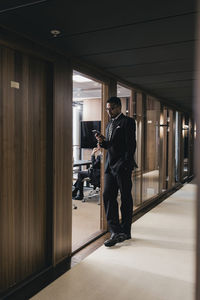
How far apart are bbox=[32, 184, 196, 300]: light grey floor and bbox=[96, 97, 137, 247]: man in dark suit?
24cm

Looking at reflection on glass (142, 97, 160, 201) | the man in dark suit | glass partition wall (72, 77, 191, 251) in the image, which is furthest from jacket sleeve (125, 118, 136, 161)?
reflection on glass (142, 97, 160, 201)

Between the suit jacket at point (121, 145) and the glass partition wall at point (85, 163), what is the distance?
74cm

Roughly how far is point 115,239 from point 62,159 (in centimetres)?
119

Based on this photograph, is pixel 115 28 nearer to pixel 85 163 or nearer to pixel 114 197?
pixel 114 197

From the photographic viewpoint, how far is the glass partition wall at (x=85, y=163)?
3.89m

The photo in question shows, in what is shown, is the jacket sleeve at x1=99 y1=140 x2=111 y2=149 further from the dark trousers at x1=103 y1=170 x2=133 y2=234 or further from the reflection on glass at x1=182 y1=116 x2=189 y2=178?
the reflection on glass at x1=182 y1=116 x2=189 y2=178

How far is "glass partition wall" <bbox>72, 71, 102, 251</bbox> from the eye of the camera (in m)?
3.89

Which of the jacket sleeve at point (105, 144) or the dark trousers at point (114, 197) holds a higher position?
the jacket sleeve at point (105, 144)

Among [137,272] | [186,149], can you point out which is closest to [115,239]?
[137,272]

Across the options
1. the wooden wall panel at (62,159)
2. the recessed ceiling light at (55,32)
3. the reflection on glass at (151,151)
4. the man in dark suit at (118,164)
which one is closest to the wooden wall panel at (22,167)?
the wooden wall panel at (62,159)

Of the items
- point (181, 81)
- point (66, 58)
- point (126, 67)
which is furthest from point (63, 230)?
point (181, 81)

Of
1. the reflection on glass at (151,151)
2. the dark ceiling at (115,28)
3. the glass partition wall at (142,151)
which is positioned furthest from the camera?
the reflection on glass at (151,151)

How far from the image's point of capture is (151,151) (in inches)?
236

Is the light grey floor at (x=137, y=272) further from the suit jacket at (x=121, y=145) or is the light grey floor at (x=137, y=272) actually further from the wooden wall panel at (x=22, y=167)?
the suit jacket at (x=121, y=145)
